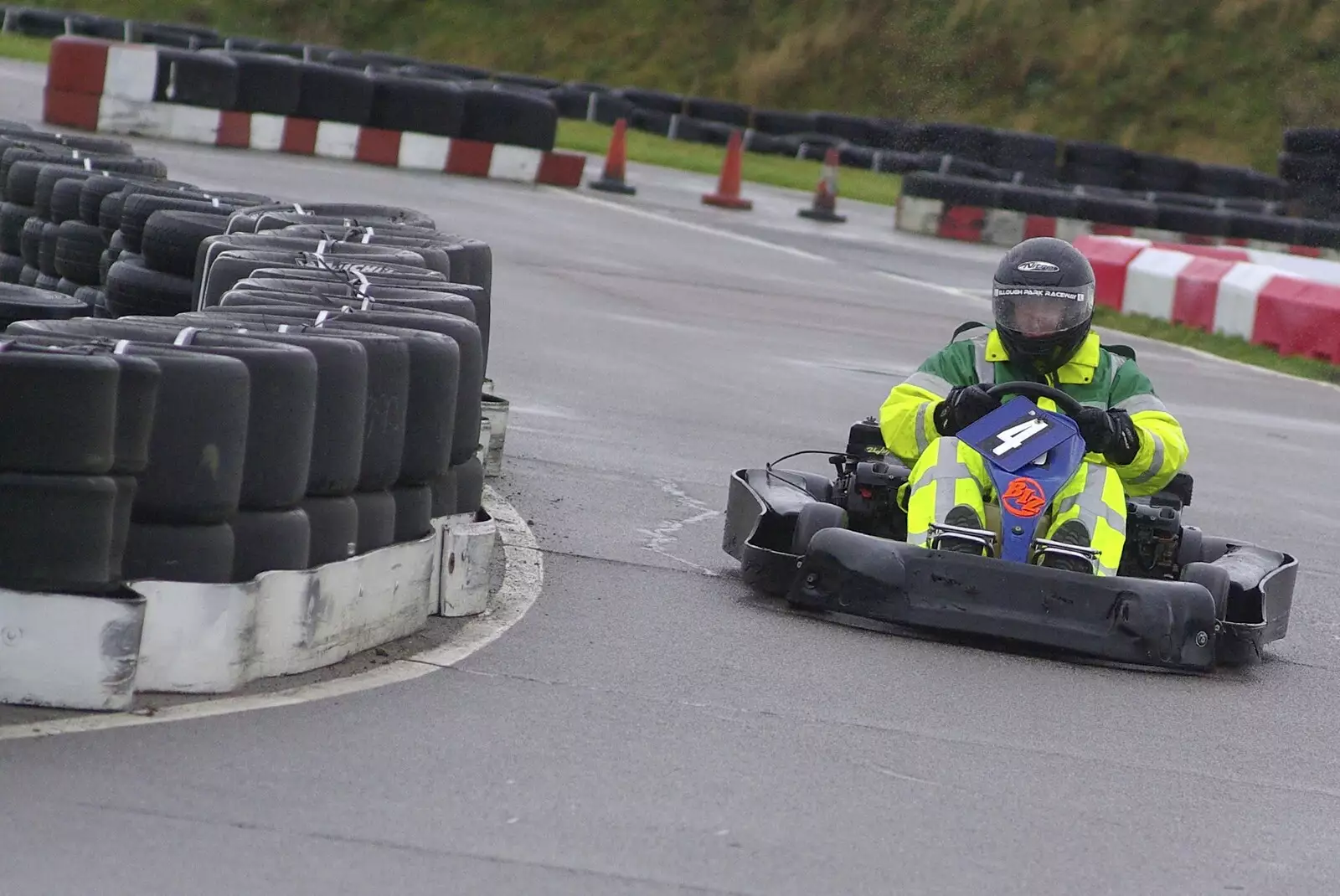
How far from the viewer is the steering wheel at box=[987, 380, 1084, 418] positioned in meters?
7.20

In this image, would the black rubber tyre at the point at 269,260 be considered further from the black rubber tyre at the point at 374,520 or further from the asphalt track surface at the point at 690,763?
the black rubber tyre at the point at 374,520

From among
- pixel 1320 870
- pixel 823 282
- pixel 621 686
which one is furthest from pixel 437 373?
pixel 823 282

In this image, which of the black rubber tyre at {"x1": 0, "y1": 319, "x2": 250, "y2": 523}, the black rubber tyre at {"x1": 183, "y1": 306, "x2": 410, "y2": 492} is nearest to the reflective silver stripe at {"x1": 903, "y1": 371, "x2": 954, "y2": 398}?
the black rubber tyre at {"x1": 183, "y1": 306, "x2": 410, "y2": 492}

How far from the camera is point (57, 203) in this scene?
1102cm

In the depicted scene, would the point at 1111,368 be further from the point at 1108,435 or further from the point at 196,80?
the point at 196,80

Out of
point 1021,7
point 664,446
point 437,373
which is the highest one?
point 1021,7

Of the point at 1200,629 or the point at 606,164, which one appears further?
the point at 606,164

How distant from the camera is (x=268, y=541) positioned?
5.62m

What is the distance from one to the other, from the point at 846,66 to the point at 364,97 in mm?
17758

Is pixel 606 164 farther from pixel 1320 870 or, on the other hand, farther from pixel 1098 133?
pixel 1320 870

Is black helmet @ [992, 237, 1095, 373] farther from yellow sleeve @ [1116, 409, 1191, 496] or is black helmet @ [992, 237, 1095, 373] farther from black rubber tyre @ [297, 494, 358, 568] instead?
black rubber tyre @ [297, 494, 358, 568]

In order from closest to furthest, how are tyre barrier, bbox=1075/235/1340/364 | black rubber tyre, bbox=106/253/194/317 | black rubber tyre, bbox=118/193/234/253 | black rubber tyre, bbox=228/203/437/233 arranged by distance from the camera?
black rubber tyre, bbox=106/253/194/317
black rubber tyre, bbox=228/203/437/233
black rubber tyre, bbox=118/193/234/253
tyre barrier, bbox=1075/235/1340/364

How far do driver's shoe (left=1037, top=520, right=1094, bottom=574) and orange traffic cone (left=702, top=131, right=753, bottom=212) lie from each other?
18.7 meters

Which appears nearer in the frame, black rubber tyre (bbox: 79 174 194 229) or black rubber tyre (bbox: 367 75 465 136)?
black rubber tyre (bbox: 79 174 194 229)
